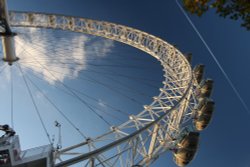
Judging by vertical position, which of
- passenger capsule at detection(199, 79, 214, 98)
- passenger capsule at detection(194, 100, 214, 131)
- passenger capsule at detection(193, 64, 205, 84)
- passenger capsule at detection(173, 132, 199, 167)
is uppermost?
passenger capsule at detection(193, 64, 205, 84)

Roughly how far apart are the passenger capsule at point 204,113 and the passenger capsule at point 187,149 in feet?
16.6

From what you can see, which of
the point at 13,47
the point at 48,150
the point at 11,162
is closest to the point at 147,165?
the point at 48,150

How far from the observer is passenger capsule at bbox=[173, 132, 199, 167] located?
15.9 meters

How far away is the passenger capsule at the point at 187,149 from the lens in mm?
15930

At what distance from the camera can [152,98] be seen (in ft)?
77.0

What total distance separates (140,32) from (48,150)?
20.3 m

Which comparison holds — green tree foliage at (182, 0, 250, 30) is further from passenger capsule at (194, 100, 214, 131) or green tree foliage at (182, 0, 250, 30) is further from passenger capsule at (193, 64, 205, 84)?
passenger capsule at (193, 64, 205, 84)

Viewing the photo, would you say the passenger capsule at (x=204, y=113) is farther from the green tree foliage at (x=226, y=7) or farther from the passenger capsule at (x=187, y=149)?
the green tree foliage at (x=226, y=7)

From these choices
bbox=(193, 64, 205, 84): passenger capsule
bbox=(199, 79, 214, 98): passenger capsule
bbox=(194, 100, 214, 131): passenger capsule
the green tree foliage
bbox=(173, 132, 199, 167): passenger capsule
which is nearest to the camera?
the green tree foliage

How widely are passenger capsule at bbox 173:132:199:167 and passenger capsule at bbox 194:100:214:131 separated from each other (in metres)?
5.07

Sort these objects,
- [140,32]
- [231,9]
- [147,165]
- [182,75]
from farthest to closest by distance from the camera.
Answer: [140,32], [182,75], [147,165], [231,9]

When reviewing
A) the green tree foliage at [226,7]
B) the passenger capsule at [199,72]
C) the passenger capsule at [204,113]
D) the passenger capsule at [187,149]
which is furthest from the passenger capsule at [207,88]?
the green tree foliage at [226,7]

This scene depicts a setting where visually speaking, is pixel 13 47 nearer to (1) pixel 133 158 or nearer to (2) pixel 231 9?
(1) pixel 133 158

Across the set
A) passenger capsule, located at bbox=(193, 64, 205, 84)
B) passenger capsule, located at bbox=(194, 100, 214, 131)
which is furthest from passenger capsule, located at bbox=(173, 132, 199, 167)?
passenger capsule, located at bbox=(193, 64, 205, 84)
